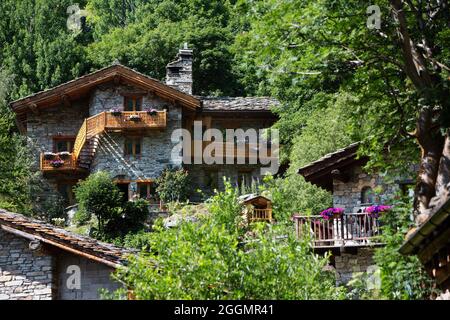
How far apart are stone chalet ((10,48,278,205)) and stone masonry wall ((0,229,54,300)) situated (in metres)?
21.4

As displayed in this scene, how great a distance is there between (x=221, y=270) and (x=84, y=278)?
5.27m

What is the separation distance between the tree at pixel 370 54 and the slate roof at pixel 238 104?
25.1 metres

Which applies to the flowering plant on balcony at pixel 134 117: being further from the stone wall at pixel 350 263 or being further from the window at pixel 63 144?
the stone wall at pixel 350 263

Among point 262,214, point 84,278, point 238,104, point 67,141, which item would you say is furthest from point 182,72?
point 84,278

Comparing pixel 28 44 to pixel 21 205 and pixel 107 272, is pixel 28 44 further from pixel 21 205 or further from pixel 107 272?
pixel 107 272

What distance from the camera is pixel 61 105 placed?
1698 inches

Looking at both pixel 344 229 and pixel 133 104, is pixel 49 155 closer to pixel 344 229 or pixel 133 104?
pixel 133 104

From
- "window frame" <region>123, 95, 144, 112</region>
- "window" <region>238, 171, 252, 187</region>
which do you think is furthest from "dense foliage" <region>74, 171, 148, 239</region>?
"window" <region>238, 171, 252, 187</region>

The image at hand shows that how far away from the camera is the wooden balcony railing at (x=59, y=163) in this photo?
4100cm

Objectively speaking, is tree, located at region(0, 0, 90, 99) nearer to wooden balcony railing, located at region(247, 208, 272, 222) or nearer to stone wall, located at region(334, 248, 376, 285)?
wooden balcony railing, located at region(247, 208, 272, 222)

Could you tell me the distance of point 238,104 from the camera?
144 ft

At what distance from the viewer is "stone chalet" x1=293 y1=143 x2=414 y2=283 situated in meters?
24.0

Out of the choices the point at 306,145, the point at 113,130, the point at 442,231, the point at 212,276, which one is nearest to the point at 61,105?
the point at 113,130

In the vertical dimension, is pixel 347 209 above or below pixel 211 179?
below
